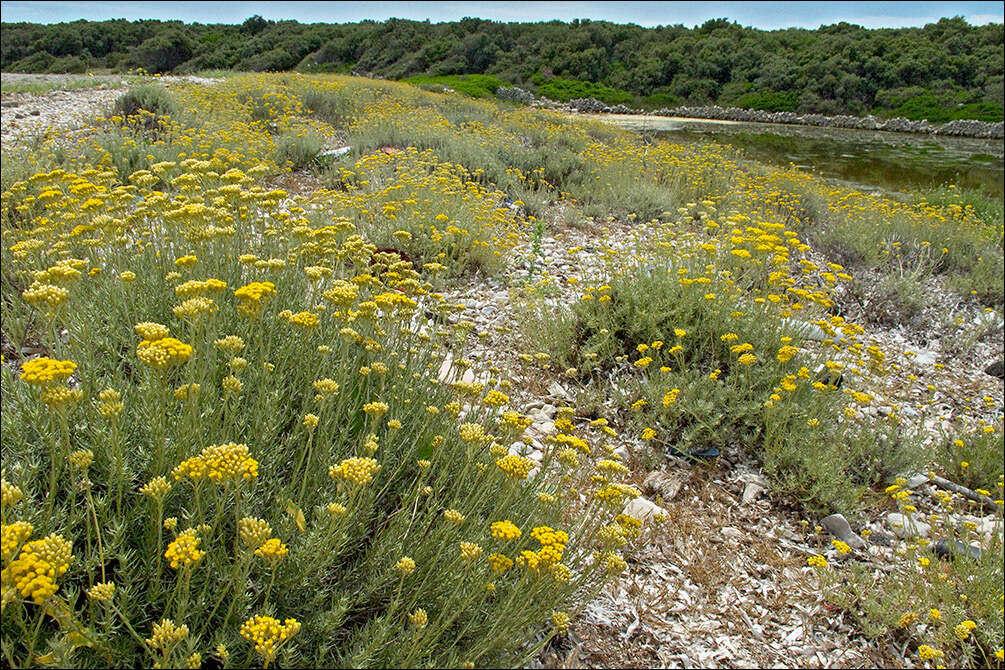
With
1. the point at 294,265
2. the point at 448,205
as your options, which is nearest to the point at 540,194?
the point at 448,205

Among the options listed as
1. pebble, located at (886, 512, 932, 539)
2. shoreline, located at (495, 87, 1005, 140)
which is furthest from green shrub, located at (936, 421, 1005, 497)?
shoreline, located at (495, 87, 1005, 140)

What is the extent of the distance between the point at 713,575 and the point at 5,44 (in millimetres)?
58736

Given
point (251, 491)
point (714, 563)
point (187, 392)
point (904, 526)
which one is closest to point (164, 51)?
point (187, 392)

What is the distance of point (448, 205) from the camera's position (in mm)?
6785

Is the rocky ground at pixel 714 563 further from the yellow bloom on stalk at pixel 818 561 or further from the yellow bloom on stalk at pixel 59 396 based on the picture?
the yellow bloom on stalk at pixel 59 396

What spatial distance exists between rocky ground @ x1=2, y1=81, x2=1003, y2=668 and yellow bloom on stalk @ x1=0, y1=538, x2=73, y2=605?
5.63 feet

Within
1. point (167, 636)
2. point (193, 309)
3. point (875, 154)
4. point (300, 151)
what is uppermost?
point (875, 154)

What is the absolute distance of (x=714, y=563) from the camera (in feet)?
10.8

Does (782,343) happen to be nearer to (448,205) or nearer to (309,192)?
(448,205)

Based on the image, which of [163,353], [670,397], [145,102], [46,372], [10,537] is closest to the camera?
[10,537]

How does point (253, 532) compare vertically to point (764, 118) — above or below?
below

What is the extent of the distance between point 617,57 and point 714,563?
6078cm

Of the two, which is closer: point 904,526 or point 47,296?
point 47,296

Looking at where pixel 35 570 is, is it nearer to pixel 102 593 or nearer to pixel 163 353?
pixel 102 593
